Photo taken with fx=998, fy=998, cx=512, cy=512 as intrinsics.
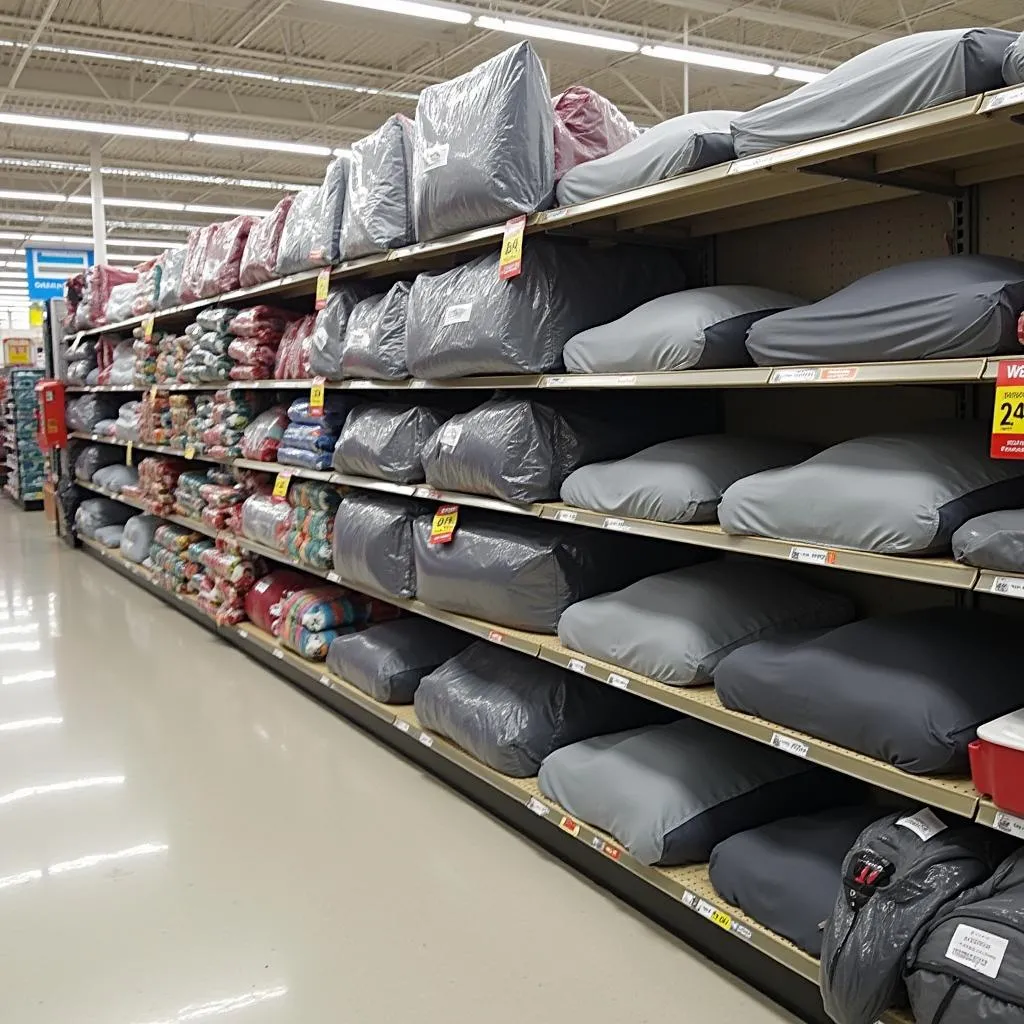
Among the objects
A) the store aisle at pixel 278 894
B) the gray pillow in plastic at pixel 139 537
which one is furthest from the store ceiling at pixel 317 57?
the store aisle at pixel 278 894

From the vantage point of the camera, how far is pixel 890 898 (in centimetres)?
182

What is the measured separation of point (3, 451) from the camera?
15398 millimetres

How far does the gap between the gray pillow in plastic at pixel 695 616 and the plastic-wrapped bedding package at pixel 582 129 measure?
1.31 m

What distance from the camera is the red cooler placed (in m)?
1.70

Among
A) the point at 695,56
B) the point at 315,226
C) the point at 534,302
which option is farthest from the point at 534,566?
the point at 695,56

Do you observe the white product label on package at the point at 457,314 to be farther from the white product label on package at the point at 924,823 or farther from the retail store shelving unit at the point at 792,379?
the white product label on package at the point at 924,823

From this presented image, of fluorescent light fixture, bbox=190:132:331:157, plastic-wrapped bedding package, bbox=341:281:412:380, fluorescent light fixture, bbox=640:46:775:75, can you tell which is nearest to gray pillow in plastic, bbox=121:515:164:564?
plastic-wrapped bedding package, bbox=341:281:412:380

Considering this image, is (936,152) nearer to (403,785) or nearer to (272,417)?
(403,785)

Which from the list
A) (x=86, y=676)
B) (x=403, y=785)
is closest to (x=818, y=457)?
(x=403, y=785)

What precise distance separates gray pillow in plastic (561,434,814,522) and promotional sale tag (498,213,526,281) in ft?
2.07

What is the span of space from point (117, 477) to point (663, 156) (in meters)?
6.82

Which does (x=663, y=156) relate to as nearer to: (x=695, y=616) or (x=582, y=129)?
(x=582, y=129)

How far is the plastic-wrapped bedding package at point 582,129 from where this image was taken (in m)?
3.10

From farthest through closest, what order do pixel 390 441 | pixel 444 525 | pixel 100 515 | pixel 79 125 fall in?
1. pixel 79 125
2. pixel 100 515
3. pixel 390 441
4. pixel 444 525
